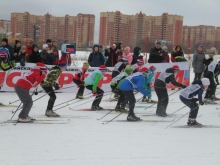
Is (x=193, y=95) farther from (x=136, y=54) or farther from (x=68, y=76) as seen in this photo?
(x=68, y=76)

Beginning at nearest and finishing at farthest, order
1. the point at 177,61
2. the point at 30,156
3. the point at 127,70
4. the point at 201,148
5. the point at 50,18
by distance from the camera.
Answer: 1. the point at 30,156
2. the point at 201,148
3. the point at 127,70
4. the point at 177,61
5. the point at 50,18

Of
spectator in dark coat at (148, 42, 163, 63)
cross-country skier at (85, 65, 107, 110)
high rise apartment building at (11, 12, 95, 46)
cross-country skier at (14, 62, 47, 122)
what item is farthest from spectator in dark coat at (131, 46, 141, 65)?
high rise apartment building at (11, 12, 95, 46)

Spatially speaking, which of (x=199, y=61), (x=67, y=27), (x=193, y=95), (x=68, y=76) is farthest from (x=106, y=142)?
(x=67, y=27)

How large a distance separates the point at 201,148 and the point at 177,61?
8.47m

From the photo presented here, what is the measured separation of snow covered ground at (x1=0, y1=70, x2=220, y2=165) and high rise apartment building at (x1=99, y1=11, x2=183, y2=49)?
4508 centimetres

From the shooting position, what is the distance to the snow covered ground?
197 inches

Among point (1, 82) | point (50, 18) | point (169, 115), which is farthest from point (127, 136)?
point (50, 18)

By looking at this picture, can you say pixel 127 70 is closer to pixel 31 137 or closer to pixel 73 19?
pixel 31 137

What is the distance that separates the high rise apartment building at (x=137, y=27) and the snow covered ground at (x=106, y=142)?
4508 centimetres

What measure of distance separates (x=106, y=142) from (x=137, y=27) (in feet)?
178

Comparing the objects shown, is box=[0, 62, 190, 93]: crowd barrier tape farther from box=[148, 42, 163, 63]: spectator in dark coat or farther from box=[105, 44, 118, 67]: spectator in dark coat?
box=[105, 44, 118, 67]: spectator in dark coat

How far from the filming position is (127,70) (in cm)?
892

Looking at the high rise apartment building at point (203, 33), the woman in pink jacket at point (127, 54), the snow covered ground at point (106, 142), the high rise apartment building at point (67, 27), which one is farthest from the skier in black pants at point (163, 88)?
the high rise apartment building at point (203, 33)

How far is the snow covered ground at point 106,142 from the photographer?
500 cm
